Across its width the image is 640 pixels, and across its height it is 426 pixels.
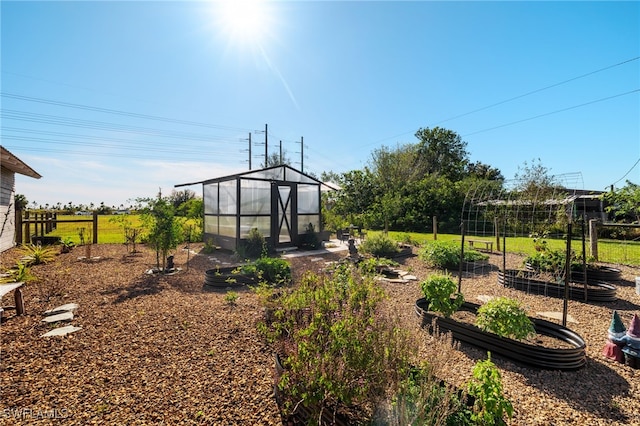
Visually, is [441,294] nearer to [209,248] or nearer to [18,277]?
[18,277]

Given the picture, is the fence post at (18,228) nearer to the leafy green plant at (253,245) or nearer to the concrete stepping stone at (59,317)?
the leafy green plant at (253,245)

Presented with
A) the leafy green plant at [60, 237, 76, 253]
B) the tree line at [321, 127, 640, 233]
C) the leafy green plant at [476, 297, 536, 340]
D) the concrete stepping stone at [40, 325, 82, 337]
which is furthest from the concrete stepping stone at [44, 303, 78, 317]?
the tree line at [321, 127, 640, 233]

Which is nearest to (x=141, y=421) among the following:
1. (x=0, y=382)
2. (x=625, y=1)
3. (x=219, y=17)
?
(x=0, y=382)

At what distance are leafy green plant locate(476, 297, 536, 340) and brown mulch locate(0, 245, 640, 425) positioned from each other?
342 mm

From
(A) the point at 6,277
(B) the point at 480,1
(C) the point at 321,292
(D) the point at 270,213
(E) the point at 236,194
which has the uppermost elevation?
(B) the point at 480,1

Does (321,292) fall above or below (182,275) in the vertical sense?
above

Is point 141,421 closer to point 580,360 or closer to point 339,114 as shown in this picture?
point 580,360

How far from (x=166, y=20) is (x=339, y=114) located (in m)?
12.3

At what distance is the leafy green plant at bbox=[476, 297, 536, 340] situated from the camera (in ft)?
10.7

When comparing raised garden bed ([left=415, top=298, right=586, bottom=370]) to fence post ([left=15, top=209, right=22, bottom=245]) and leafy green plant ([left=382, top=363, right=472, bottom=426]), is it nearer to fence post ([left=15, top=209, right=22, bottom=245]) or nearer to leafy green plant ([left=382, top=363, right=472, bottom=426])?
leafy green plant ([left=382, top=363, right=472, bottom=426])

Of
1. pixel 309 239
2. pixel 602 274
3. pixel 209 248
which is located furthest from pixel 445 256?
pixel 209 248

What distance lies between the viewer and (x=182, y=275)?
6961mm

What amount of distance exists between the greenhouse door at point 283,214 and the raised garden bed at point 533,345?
7.26m

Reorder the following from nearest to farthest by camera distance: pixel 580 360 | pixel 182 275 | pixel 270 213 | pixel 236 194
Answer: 1. pixel 580 360
2. pixel 182 275
3. pixel 236 194
4. pixel 270 213
